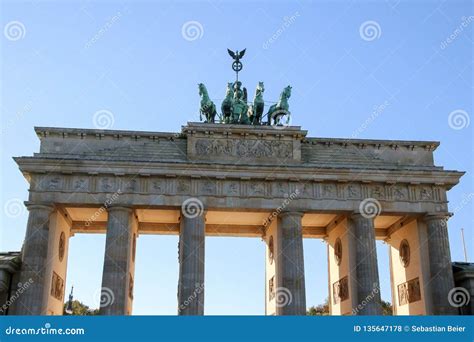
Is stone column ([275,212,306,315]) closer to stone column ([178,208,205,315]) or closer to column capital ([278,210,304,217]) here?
column capital ([278,210,304,217])

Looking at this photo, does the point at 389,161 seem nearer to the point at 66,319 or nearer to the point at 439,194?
the point at 439,194

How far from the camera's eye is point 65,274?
36312mm

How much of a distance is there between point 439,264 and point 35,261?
924 inches

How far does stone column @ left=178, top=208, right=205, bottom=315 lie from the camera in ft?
102

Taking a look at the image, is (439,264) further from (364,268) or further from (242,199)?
(242,199)

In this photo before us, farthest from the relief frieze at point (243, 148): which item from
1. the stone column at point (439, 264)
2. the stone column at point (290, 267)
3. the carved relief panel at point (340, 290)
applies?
the stone column at point (439, 264)

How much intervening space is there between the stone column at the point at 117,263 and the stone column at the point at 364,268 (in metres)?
13.5

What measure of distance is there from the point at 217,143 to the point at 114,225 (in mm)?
8105

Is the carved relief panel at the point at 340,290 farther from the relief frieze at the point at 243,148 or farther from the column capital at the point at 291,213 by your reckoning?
the relief frieze at the point at 243,148

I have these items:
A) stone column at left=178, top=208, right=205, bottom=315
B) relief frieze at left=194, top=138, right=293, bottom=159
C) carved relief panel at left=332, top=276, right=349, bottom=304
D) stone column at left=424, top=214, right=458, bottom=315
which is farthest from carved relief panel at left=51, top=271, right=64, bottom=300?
stone column at left=424, top=214, right=458, bottom=315

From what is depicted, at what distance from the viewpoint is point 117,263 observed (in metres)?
31.5

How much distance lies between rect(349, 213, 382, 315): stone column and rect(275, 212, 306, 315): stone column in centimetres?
344

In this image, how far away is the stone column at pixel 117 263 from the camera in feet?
101

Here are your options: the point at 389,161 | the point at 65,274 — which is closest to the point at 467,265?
the point at 389,161
